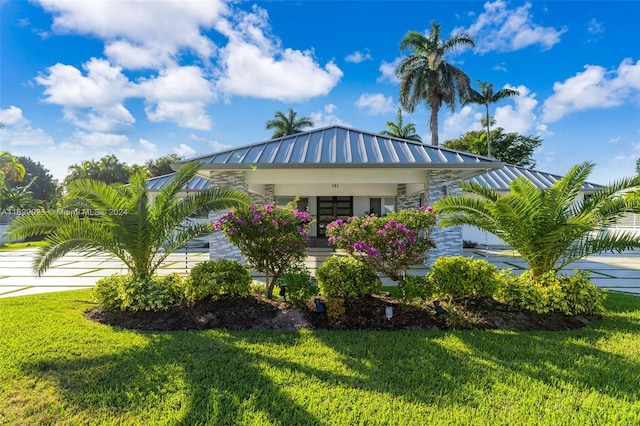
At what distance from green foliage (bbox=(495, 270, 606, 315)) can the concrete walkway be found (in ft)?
10.3

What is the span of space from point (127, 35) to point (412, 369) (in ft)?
33.4

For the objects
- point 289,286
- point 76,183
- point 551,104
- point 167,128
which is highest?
point 551,104

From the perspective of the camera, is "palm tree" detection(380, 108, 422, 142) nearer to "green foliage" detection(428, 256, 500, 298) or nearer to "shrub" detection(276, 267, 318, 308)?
"green foliage" detection(428, 256, 500, 298)

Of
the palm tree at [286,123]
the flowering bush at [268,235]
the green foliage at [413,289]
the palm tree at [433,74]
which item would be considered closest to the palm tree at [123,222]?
the flowering bush at [268,235]

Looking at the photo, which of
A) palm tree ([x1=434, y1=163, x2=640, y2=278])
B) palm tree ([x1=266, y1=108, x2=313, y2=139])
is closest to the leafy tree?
palm tree ([x1=266, y1=108, x2=313, y2=139])

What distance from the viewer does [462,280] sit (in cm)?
525

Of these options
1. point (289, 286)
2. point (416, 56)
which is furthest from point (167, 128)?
point (416, 56)

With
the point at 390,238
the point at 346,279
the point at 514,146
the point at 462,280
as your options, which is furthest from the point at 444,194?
the point at 514,146

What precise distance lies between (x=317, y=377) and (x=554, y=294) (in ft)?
13.9

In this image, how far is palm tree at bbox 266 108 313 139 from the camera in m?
32.1

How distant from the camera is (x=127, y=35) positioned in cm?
822

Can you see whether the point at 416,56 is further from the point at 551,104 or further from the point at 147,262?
the point at 147,262

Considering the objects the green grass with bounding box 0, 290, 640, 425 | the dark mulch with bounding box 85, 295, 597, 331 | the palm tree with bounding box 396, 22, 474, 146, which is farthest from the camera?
the palm tree with bounding box 396, 22, 474, 146

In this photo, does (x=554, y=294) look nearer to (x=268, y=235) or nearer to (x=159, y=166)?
(x=268, y=235)
